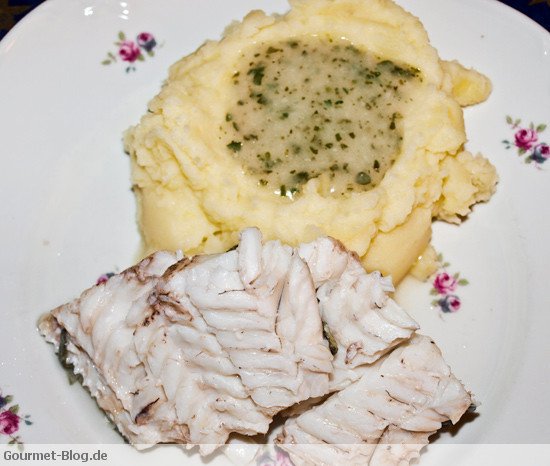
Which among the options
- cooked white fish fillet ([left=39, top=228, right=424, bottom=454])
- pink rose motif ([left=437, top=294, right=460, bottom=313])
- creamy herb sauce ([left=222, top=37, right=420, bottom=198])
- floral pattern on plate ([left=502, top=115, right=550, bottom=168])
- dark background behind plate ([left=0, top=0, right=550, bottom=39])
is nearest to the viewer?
cooked white fish fillet ([left=39, top=228, right=424, bottom=454])

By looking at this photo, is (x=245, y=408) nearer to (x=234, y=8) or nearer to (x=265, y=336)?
(x=265, y=336)

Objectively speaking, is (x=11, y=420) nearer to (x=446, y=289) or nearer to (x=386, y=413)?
(x=386, y=413)

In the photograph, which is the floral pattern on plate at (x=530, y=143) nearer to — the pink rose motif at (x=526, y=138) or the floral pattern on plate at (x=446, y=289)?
the pink rose motif at (x=526, y=138)

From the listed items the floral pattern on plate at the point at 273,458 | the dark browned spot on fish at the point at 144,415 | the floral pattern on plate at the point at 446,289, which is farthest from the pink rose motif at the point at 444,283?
the dark browned spot on fish at the point at 144,415

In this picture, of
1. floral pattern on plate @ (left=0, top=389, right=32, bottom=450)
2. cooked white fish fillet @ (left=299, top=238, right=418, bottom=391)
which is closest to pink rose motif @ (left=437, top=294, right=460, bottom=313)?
cooked white fish fillet @ (left=299, top=238, right=418, bottom=391)

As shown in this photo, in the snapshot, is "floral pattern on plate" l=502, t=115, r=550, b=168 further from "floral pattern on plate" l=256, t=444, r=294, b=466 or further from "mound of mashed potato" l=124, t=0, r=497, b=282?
"floral pattern on plate" l=256, t=444, r=294, b=466

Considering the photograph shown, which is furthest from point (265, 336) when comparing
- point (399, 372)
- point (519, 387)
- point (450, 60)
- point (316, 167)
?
point (450, 60)

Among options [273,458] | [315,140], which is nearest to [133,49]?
[315,140]
